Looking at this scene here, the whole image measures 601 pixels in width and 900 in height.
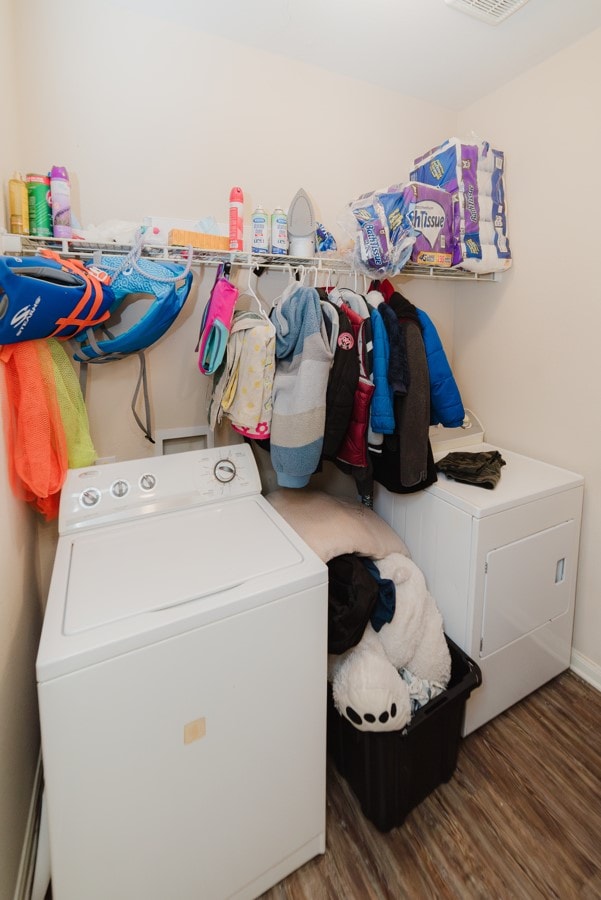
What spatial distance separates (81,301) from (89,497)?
1.95 feet

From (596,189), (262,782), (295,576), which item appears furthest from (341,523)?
(596,189)

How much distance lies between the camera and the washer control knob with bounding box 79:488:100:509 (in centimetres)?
134

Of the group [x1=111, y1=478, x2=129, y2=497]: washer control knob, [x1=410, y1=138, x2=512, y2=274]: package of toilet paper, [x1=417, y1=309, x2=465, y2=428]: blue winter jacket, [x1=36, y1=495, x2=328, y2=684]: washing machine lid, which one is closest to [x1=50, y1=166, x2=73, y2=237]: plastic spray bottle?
[x1=111, y1=478, x2=129, y2=497]: washer control knob

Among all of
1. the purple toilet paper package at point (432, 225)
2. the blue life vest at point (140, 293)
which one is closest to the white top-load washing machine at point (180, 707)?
the blue life vest at point (140, 293)

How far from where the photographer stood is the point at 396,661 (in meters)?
1.46

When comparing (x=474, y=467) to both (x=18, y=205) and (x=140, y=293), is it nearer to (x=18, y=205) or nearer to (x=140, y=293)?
(x=140, y=293)

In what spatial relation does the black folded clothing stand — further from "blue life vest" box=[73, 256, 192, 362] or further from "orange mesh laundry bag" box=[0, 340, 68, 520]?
"orange mesh laundry bag" box=[0, 340, 68, 520]

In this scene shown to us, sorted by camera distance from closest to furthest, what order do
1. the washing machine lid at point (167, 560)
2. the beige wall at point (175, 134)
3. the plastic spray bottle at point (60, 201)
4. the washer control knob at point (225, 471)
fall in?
the washing machine lid at point (167, 560)
the plastic spray bottle at point (60, 201)
the beige wall at point (175, 134)
the washer control knob at point (225, 471)

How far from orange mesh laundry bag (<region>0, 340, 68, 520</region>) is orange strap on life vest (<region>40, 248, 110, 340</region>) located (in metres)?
0.11

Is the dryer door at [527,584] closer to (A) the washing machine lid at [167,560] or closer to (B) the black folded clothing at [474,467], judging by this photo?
(B) the black folded clothing at [474,467]

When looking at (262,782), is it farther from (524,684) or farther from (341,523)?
(524,684)

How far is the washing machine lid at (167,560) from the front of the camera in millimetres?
981

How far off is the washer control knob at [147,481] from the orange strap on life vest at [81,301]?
0.50 metres

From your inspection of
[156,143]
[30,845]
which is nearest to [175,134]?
[156,143]
